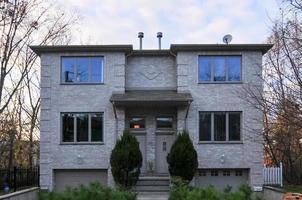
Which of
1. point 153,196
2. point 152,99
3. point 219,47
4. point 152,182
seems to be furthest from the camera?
point 219,47

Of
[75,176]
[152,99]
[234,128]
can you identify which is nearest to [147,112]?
[152,99]

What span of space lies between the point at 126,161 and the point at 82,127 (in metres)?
3.38

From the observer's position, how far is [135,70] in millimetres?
27625

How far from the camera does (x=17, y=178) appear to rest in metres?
24.6

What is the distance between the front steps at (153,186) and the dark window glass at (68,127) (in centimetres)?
401

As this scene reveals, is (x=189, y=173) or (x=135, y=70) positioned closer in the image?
(x=189, y=173)

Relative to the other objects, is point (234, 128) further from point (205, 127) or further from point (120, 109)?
point (120, 109)

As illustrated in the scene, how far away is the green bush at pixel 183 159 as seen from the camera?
24.9m

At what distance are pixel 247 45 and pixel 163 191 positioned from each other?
7929 mm

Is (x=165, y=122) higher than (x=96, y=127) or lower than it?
higher

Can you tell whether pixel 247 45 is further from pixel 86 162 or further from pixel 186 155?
pixel 86 162

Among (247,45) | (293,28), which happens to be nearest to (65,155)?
(247,45)

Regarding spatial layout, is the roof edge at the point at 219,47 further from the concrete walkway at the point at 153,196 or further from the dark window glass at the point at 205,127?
the concrete walkway at the point at 153,196

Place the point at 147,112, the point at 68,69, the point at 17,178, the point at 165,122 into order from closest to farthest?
the point at 17,178 < the point at 68,69 < the point at 147,112 < the point at 165,122
